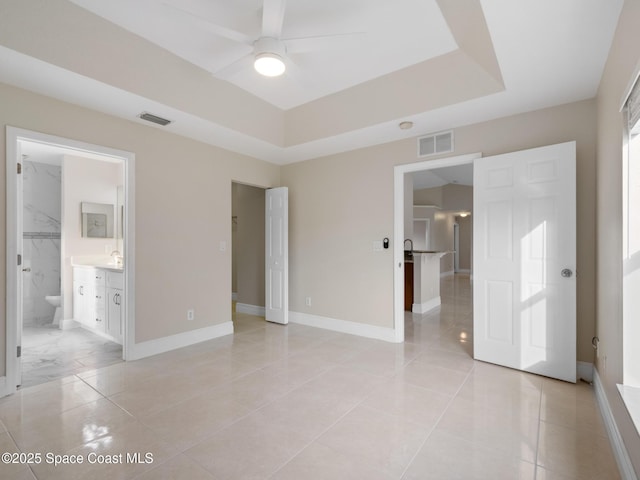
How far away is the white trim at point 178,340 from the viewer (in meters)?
3.34

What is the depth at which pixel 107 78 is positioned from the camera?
251 centimetres

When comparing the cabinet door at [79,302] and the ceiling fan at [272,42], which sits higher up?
the ceiling fan at [272,42]

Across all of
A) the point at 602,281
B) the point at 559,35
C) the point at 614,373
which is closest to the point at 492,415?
the point at 614,373

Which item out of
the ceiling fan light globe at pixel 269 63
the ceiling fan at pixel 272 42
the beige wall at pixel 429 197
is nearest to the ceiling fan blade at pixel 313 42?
the ceiling fan at pixel 272 42

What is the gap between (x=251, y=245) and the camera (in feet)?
18.1

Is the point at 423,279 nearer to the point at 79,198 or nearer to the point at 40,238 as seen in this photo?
the point at 79,198

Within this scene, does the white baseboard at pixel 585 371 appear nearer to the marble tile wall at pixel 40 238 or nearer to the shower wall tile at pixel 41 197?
the marble tile wall at pixel 40 238

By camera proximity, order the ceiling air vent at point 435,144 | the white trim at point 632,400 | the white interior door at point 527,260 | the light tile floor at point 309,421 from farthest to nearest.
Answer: the ceiling air vent at point 435,144, the white interior door at point 527,260, the light tile floor at point 309,421, the white trim at point 632,400

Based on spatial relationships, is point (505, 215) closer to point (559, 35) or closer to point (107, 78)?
point (559, 35)

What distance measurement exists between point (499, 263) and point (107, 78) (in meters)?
3.95

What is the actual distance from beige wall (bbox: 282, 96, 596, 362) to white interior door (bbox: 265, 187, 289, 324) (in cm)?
27

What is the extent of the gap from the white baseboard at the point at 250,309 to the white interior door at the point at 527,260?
3404mm

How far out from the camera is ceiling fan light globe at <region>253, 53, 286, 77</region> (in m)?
2.26

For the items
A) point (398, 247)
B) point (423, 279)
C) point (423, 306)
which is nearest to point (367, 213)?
point (398, 247)
